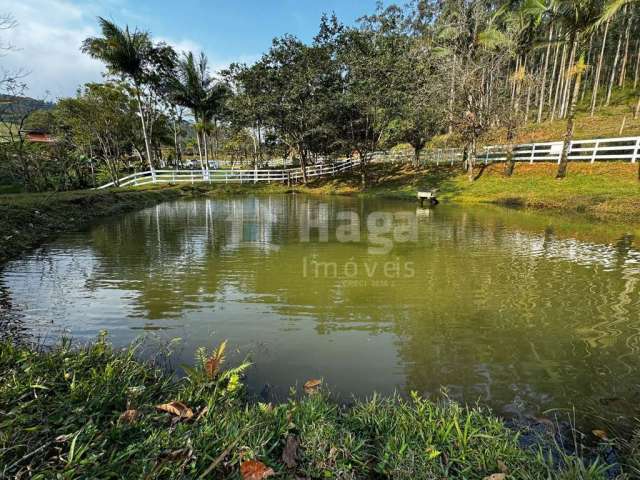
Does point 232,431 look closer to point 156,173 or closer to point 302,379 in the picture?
point 302,379

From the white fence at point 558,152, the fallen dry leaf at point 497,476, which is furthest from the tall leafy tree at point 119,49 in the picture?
the fallen dry leaf at point 497,476

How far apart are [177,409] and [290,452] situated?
1.01 m

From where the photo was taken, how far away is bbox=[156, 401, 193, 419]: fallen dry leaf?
2746mm

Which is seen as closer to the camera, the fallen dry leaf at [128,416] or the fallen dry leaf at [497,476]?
the fallen dry leaf at [497,476]

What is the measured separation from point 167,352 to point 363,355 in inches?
95.6

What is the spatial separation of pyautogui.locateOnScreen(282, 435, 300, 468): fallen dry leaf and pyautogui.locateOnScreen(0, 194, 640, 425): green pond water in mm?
1171

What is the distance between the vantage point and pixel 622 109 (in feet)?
127

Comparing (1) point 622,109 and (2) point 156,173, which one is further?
(1) point 622,109

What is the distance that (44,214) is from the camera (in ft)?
39.7

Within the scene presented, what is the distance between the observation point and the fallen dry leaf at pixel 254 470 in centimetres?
211

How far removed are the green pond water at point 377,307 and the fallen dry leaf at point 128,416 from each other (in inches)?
52.5

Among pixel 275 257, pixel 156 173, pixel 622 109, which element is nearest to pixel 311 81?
pixel 156 173

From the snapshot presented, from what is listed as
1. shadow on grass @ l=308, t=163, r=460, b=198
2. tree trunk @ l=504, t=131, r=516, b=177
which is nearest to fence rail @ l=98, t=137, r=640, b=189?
tree trunk @ l=504, t=131, r=516, b=177

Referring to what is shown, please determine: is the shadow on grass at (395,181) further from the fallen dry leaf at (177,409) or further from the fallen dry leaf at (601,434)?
the fallen dry leaf at (177,409)
